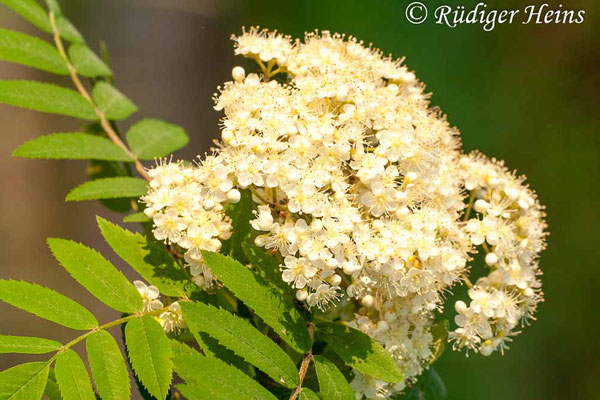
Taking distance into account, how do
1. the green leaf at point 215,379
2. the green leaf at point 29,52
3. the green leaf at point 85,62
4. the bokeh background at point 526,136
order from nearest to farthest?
1. the green leaf at point 215,379
2. the green leaf at point 29,52
3. the green leaf at point 85,62
4. the bokeh background at point 526,136

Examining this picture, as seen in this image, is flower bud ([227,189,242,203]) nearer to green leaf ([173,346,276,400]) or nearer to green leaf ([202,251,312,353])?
green leaf ([202,251,312,353])

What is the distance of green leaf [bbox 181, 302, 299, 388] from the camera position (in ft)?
2.25

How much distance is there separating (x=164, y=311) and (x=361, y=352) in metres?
0.25

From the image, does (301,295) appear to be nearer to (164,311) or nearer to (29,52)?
(164,311)

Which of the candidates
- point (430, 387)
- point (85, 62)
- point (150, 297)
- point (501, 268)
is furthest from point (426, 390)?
point (85, 62)

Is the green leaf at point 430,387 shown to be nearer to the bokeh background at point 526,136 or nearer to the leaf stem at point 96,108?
the leaf stem at point 96,108

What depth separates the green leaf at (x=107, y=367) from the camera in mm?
681

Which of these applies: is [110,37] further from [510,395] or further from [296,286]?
[296,286]

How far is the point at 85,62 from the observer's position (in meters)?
1.15

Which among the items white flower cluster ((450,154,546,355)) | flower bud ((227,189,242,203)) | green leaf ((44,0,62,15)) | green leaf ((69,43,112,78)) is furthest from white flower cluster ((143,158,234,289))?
green leaf ((44,0,62,15))

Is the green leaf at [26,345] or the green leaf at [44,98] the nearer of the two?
the green leaf at [26,345]

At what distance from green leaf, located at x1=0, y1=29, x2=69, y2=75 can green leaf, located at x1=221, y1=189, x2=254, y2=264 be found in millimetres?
496

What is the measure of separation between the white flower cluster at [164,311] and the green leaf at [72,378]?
0.11 metres

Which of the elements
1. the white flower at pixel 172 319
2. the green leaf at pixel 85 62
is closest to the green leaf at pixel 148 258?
the white flower at pixel 172 319
